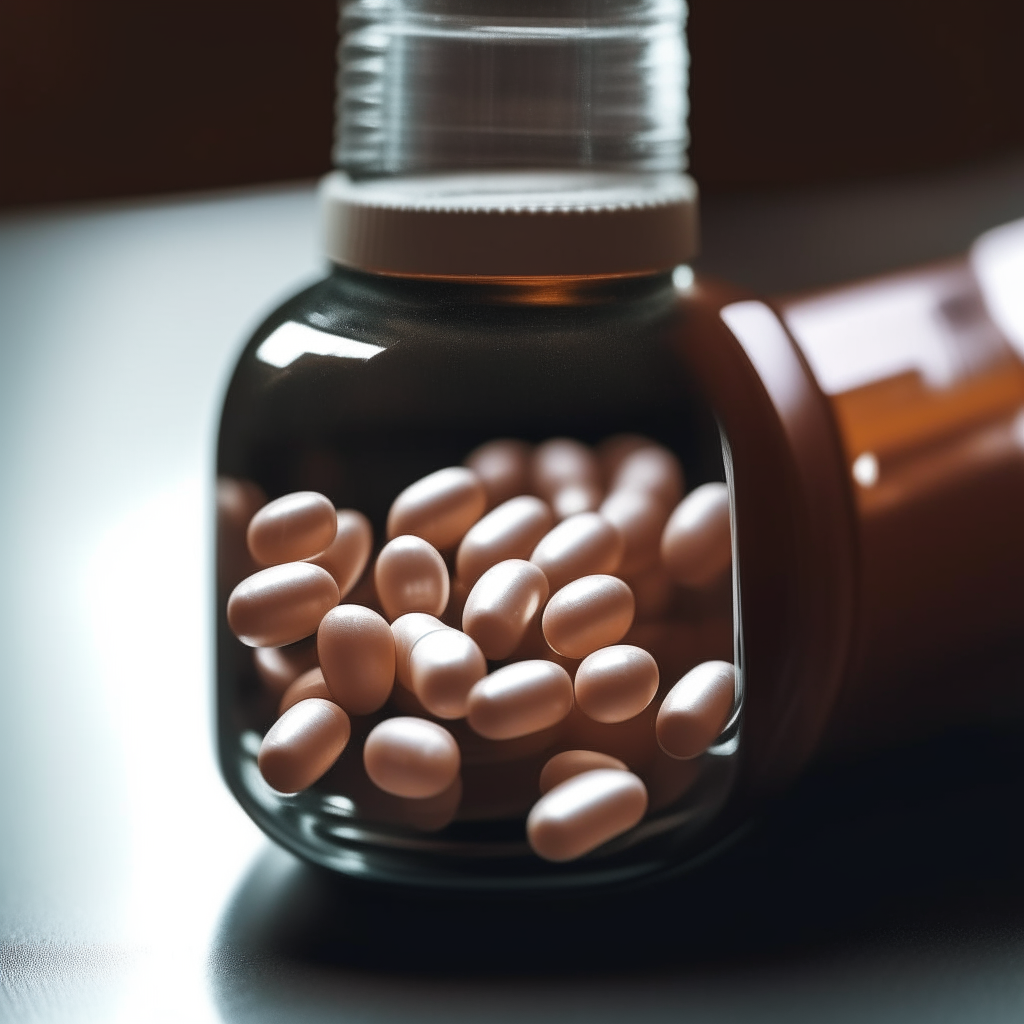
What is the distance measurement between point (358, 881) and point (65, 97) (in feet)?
4.17

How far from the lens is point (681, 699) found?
0.43m

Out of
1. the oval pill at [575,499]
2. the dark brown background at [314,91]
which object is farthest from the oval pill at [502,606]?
the dark brown background at [314,91]

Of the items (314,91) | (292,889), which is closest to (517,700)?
(292,889)

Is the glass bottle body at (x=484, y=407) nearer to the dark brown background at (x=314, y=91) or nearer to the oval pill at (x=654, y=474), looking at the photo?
the oval pill at (x=654, y=474)

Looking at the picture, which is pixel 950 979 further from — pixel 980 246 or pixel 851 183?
pixel 851 183

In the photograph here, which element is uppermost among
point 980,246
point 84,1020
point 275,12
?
point 275,12

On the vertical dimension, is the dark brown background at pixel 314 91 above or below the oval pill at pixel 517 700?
above

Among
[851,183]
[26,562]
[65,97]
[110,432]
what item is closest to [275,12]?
[65,97]

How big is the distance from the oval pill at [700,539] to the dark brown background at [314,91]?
1.04 m

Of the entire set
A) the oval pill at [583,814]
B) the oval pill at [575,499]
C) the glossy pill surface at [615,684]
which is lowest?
the oval pill at [583,814]

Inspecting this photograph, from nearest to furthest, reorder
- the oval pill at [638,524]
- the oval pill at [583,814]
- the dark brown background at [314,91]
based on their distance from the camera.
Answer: the oval pill at [583,814] → the oval pill at [638,524] → the dark brown background at [314,91]

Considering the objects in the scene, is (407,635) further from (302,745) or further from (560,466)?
(560,466)

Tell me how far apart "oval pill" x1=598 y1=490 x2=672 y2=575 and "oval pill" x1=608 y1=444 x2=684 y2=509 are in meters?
0.01

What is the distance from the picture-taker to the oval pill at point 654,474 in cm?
57
